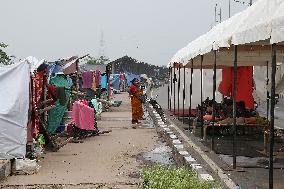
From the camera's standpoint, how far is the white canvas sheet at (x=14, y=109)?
9891mm

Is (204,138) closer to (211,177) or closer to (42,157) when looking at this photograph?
(42,157)

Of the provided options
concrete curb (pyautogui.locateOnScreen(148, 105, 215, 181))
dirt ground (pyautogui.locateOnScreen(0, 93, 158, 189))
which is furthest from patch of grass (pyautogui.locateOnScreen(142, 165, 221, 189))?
dirt ground (pyautogui.locateOnScreen(0, 93, 158, 189))

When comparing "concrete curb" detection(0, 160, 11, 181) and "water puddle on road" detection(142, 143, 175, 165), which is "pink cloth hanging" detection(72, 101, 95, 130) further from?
"concrete curb" detection(0, 160, 11, 181)

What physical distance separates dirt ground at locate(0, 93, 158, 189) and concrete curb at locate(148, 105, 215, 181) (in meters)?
0.49

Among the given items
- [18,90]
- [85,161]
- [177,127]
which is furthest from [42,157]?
[177,127]

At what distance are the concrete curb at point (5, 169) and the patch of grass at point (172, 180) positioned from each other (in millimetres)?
2531

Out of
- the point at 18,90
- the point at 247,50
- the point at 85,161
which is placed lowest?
the point at 85,161

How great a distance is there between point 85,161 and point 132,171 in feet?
5.33

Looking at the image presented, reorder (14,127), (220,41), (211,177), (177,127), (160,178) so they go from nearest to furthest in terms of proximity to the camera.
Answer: (160,178) < (211,177) < (220,41) < (14,127) < (177,127)

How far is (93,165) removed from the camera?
10664 millimetres

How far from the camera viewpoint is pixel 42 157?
11.6 metres

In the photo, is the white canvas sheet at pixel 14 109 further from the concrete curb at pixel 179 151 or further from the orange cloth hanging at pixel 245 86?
the orange cloth hanging at pixel 245 86

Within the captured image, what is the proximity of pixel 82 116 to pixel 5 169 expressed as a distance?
651 cm

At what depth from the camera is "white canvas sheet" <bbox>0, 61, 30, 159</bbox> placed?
9891 mm
